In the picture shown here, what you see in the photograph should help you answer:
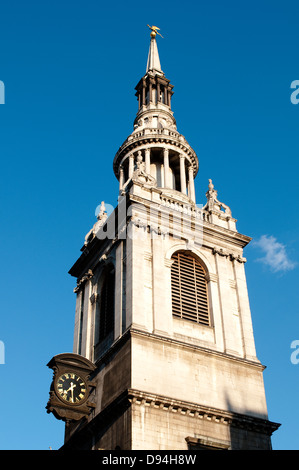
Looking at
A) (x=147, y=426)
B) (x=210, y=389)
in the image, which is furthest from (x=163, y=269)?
(x=147, y=426)

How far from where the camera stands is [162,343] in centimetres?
2981

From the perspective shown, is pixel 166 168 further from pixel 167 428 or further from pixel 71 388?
pixel 167 428

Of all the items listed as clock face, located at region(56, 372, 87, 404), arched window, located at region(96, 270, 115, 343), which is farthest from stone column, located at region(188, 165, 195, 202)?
clock face, located at region(56, 372, 87, 404)

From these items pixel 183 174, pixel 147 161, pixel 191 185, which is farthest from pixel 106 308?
pixel 191 185

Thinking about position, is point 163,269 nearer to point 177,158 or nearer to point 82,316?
point 82,316

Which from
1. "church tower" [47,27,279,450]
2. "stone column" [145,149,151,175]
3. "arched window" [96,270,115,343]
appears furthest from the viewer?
"stone column" [145,149,151,175]

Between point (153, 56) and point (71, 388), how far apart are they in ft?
99.3

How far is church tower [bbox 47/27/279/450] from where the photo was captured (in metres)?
28.0

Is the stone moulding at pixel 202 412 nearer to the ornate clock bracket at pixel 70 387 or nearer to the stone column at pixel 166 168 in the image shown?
the ornate clock bracket at pixel 70 387

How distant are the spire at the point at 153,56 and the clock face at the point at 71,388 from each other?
2741 centimetres

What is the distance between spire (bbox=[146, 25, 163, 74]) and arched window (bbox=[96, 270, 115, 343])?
20.6 metres

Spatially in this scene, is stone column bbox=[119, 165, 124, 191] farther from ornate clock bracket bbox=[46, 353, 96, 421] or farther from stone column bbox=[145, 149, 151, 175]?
ornate clock bracket bbox=[46, 353, 96, 421]

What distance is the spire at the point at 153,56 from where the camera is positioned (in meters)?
50.2

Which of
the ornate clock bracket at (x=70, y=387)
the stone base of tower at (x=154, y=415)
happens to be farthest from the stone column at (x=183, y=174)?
the ornate clock bracket at (x=70, y=387)
